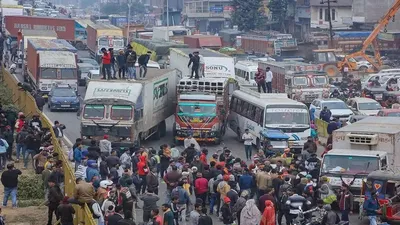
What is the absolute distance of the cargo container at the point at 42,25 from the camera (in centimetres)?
7850

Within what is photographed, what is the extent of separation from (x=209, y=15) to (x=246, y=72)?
98153 mm

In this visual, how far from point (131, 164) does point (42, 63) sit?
25.2m

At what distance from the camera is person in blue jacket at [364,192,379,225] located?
2577 centimetres

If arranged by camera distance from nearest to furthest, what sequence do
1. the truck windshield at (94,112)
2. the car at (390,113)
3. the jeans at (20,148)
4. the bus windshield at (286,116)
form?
the jeans at (20,148) → the truck windshield at (94,112) → the bus windshield at (286,116) → the car at (390,113)

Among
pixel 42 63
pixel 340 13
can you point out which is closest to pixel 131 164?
pixel 42 63

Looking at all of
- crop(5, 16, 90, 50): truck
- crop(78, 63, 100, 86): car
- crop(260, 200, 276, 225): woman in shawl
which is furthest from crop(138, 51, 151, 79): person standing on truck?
crop(5, 16, 90, 50): truck

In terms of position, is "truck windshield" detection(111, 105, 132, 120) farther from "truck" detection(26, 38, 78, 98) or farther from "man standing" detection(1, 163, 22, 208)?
"truck" detection(26, 38, 78, 98)

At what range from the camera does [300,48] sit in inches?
3583

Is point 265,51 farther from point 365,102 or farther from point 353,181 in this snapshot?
point 353,181

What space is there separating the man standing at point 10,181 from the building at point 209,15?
128935mm

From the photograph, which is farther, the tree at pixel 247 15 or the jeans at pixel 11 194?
the tree at pixel 247 15

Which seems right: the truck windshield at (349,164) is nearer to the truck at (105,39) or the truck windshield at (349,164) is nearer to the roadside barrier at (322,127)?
the roadside barrier at (322,127)

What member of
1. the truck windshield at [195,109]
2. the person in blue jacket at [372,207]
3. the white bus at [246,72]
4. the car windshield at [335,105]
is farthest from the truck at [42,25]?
the person in blue jacket at [372,207]

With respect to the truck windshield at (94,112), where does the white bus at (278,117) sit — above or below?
below
